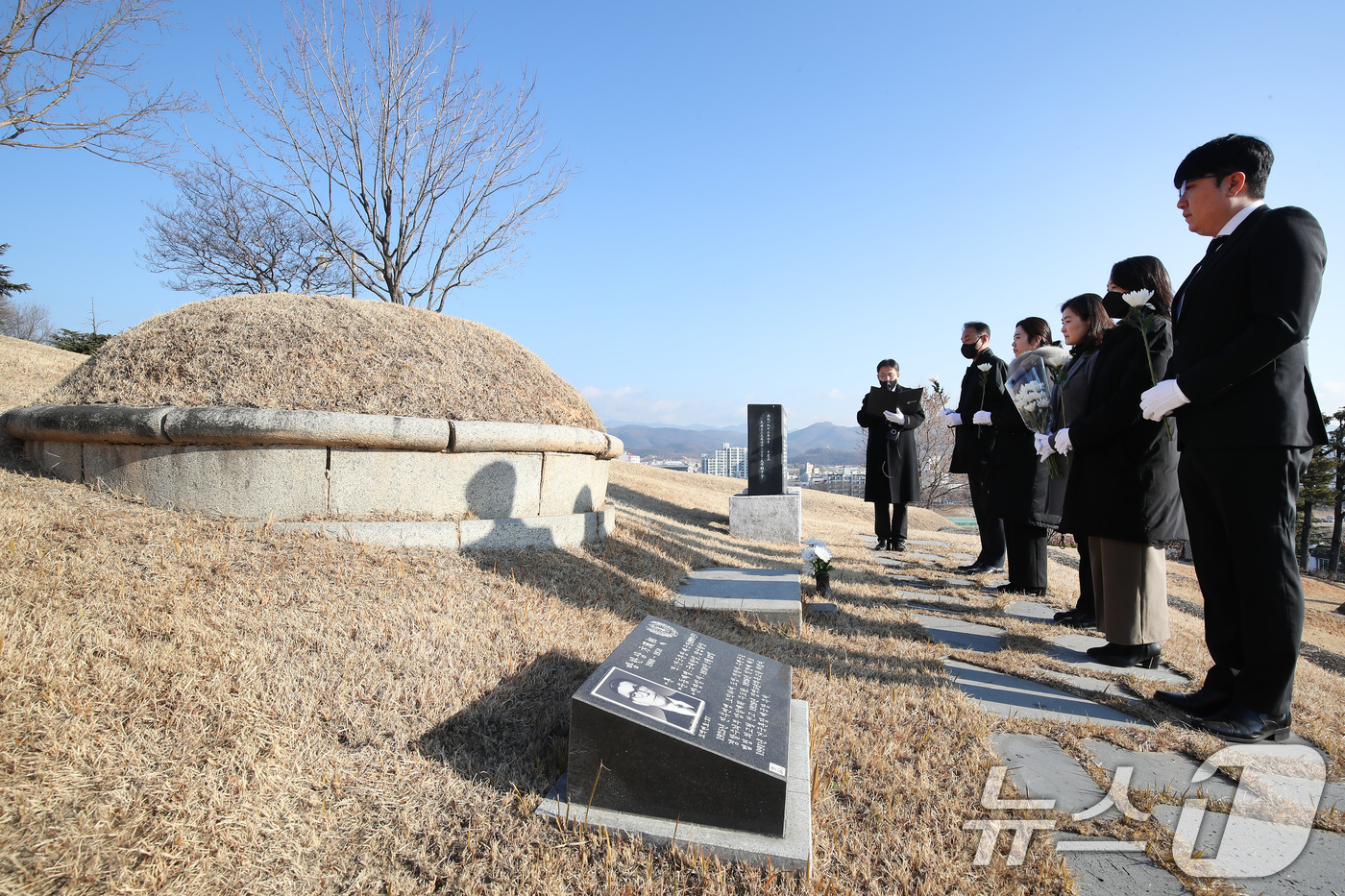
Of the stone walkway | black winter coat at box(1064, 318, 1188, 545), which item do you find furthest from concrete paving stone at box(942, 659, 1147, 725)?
black winter coat at box(1064, 318, 1188, 545)

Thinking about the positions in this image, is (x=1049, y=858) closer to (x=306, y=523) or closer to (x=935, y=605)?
(x=935, y=605)

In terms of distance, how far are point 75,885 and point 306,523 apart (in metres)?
2.43

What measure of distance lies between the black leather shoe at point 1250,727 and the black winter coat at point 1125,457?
98cm

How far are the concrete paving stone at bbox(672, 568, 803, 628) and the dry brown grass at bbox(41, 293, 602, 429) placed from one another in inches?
69.0

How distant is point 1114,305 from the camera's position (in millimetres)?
3877

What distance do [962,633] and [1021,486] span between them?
1.56 meters

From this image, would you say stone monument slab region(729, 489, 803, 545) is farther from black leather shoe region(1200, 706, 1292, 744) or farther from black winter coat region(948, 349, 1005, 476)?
black leather shoe region(1200, 706, 1292, 744)

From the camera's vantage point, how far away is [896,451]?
25.3 feet

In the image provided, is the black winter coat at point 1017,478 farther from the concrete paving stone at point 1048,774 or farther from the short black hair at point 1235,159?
the concrete paving stone at point 1048,774

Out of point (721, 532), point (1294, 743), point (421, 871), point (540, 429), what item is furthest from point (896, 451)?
point (421, 871)

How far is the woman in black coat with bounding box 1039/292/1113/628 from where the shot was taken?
4.14 m

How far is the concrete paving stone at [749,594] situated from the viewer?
4125 mm

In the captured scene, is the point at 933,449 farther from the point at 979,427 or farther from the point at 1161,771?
the point at 1161,771

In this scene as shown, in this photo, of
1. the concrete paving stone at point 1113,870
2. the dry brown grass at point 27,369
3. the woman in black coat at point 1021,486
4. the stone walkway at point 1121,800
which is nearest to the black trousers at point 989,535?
the woman in black coat at point 1021,486
